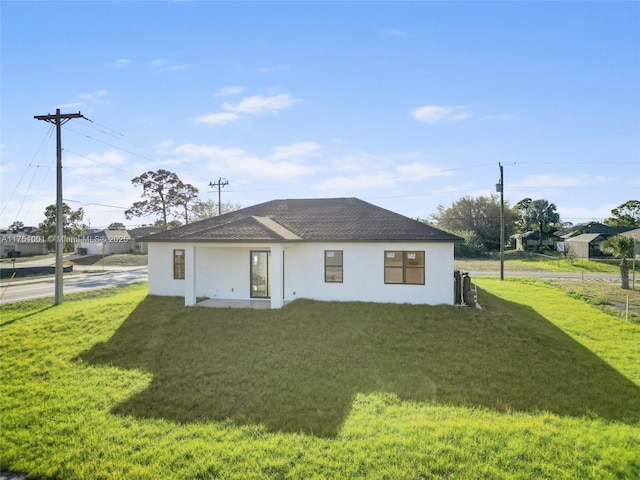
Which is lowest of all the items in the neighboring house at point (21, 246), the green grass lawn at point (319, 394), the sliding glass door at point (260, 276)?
the green grass lawn at point (319, 394)

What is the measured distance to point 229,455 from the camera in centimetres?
472

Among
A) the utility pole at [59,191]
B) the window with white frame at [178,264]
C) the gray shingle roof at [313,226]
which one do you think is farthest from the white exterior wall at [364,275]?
the utility pole at [59,191]

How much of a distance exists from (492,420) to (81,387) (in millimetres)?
7693

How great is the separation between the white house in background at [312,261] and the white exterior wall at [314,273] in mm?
36

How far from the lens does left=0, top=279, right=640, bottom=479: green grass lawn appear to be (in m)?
4.62

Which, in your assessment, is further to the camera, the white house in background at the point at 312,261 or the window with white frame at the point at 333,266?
the window with white frame at the point at 333,266

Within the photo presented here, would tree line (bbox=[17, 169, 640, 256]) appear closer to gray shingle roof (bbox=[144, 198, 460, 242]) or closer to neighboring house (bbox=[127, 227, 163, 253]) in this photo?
neighboring house (bbox=[127, 227, 163, 253])

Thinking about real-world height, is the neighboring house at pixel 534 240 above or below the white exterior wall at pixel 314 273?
above

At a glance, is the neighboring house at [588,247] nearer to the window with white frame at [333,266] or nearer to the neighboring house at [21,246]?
the window with white frame at [333,266]

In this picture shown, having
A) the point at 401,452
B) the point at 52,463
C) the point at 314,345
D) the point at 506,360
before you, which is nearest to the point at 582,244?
the point at 506,360

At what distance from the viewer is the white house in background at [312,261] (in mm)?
12984

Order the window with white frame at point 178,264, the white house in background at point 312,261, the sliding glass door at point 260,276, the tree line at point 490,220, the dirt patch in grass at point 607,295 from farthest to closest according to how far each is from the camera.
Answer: the tree line at point 490,220 < the window with white frame at point 178,264 < the sliding glass door at point 260,276 < the dirt patch in grass at point 607,295 < the white house in background at point 312,261

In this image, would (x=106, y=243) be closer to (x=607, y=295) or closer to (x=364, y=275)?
(x=364, y=275)

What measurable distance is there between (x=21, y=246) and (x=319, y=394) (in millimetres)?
62608
